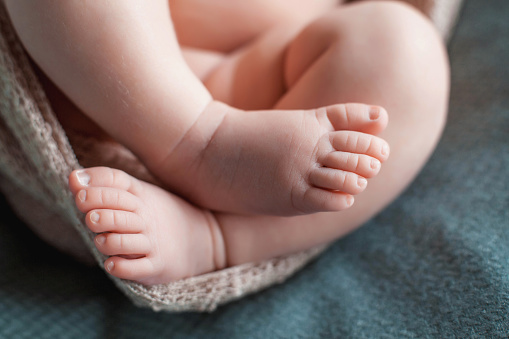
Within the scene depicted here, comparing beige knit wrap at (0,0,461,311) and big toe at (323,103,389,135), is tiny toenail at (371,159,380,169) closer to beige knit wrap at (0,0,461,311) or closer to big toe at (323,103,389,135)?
big toe at (323,103,389,135)

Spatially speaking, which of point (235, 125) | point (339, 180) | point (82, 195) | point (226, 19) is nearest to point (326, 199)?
point (339, 180)

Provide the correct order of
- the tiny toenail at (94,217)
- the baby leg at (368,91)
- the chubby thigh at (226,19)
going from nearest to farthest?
the tiny toenail at (94,217), the baby leg at (368,91), the chubby thigh at (226,19)

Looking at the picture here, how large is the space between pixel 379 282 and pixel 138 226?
1.06 feet

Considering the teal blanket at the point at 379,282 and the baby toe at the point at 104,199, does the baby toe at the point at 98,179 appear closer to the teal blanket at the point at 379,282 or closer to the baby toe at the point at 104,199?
the baby toe at the point at 104,199

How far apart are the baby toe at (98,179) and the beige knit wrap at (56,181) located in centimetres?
4

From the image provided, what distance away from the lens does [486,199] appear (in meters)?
0.61

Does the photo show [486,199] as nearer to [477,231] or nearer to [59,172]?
[477,231]

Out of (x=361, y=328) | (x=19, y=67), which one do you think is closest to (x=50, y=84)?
(x=19, y=67)

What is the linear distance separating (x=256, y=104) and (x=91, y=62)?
9.8 inches

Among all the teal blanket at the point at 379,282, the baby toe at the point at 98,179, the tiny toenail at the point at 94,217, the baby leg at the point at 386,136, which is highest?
the baby toe at the point at 98,179

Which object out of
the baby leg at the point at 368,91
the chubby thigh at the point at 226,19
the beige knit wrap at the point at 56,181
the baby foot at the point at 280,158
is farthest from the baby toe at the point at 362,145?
the chubby thigh at the point at 226,19

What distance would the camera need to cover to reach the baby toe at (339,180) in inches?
17.0

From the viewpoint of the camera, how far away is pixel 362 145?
0.44 m

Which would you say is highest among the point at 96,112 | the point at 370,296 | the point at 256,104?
the point at 96,112
